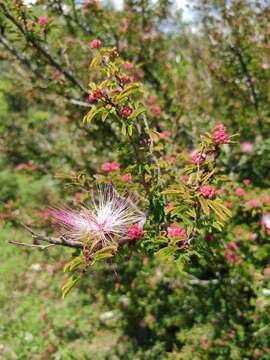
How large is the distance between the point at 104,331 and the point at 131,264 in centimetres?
106

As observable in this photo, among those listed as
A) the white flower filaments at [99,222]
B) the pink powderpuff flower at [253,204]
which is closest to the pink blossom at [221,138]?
the white flower filaments at [99,222]

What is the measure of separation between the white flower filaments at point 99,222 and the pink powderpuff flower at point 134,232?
0.19ft

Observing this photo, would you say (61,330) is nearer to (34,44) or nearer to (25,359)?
A: (25,359)

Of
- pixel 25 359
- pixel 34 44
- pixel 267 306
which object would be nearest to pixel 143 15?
pixel 34 44

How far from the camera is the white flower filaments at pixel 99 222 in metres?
2.28

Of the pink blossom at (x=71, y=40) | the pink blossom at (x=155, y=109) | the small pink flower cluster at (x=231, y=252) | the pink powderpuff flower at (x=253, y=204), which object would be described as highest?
the pink blossom at (x=71, y=40)

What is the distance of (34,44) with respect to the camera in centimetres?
421

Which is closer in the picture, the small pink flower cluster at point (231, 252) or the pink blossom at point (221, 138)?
the pink blossom at point (221, 138)

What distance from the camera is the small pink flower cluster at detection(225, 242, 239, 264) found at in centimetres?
418

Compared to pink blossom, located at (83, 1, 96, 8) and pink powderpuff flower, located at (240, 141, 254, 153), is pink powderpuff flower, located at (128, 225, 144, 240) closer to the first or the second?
pink powderpuff flower, located at (240, 141, 254, 153)

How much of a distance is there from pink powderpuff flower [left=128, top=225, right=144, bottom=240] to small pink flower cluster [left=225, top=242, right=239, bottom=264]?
217 cm

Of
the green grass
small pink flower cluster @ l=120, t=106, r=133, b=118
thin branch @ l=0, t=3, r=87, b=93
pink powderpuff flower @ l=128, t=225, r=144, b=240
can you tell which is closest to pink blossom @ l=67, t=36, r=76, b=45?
thin branch @ l=0, t=3, r=87, b=93

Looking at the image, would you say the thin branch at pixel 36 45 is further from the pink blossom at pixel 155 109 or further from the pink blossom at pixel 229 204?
the pink blossom at pixel 229 204

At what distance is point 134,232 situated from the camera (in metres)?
2.27
